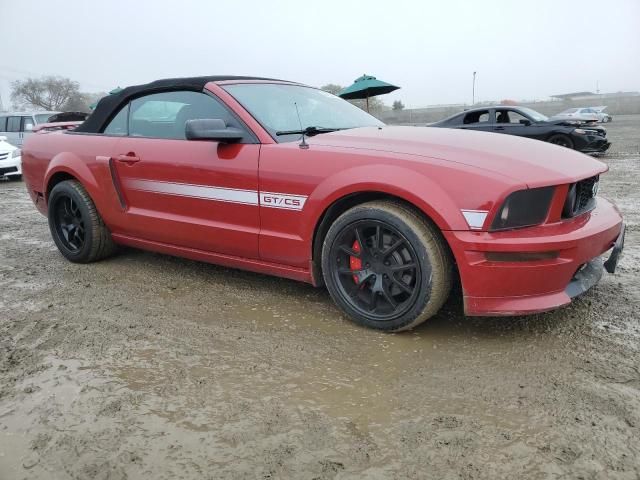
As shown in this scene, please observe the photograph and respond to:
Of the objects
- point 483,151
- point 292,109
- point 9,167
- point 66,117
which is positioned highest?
point 66,117

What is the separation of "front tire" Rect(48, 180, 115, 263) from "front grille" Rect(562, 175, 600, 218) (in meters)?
3.33

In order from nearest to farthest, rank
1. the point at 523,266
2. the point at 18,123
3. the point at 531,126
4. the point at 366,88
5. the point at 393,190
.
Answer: the point at 523,266
the point at 393,190
the point at 531,126
the point at 18,123
the point at 366,88

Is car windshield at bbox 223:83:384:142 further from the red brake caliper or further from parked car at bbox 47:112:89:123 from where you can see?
parked car at bbox 47:112:89:123

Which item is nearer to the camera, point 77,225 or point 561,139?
point 77,225

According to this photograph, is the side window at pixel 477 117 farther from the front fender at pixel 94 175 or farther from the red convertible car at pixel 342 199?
the front fender at pixel 94 175

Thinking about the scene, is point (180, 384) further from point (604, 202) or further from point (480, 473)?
point (604, 202)

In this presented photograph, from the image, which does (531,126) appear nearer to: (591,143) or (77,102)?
(591,143)

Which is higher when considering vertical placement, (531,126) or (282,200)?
(531,126)

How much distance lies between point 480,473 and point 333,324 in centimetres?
133

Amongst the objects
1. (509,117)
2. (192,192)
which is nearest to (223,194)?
(192,192)

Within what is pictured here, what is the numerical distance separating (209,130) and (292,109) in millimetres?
692

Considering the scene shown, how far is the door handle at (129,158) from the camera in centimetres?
362

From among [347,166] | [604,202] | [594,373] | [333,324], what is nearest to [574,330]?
[594,373]

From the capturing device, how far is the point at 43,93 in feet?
193
